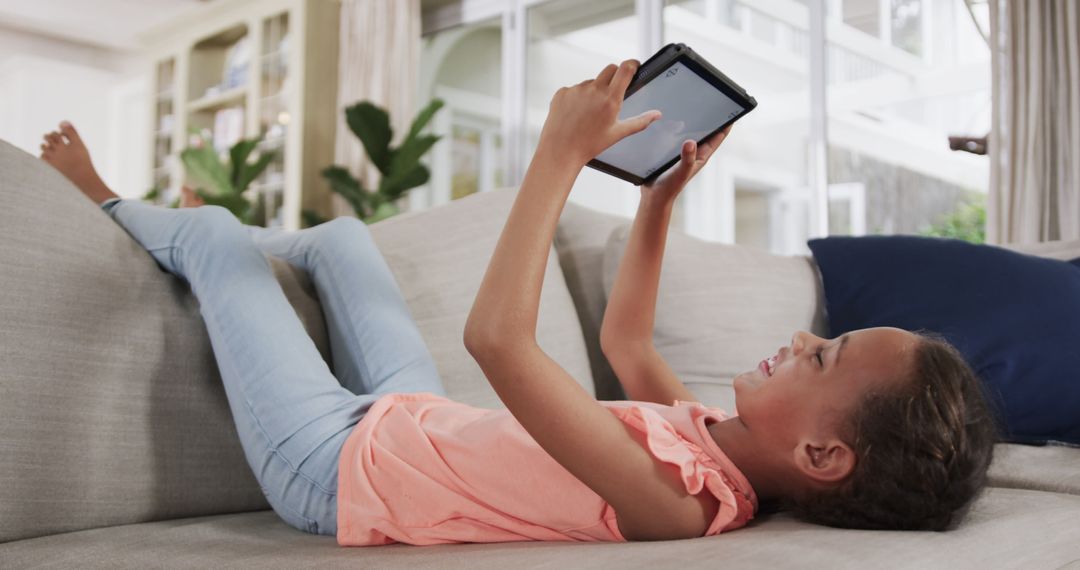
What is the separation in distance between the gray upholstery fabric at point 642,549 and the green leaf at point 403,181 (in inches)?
155

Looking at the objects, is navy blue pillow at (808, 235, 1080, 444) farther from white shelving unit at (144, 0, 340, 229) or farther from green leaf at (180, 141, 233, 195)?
white shelving unit at (144, 0, 340, 229)

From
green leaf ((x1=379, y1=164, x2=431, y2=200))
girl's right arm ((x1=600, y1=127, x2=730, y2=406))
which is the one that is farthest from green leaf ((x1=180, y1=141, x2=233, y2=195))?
girl's right arm ((x1=600, y1=127, x2=730, y2=406))

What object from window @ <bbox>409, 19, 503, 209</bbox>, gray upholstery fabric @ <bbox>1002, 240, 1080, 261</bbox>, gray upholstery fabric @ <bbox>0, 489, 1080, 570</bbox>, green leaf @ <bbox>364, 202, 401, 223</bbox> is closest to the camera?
gray upholstery fabric @ <bbox>0, 489, 1080, 570</bbox>

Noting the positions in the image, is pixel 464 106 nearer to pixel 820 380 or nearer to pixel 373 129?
pixel 373 129

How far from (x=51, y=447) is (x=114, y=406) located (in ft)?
0.30

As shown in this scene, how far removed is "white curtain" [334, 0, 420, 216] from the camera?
215 inches

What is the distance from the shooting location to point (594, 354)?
1.66 m

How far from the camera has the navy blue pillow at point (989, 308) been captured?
1.54 metres

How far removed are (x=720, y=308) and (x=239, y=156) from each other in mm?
3955

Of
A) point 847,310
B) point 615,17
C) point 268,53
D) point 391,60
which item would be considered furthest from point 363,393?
point 268,53

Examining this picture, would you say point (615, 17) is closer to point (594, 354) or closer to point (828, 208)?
point (828, 208)

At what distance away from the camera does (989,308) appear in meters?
1.63

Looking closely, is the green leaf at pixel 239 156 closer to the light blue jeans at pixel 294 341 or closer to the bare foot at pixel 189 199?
the bare foot at pixel 189 199

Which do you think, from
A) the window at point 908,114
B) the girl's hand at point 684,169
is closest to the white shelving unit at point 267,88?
the window at point 908,114
